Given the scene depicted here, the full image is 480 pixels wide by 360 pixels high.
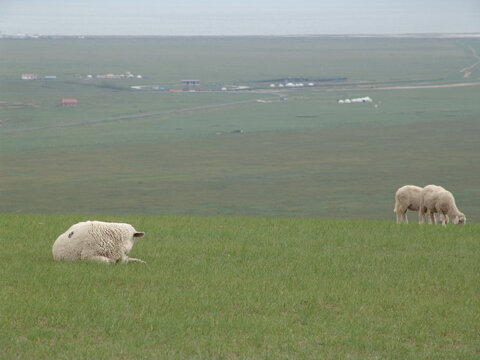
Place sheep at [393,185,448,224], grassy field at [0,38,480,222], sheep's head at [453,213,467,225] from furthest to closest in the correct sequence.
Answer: grassy field at [0,38,480,222]
sheep at [393,185,448,224]
sheep's head at [453,213,467,225]

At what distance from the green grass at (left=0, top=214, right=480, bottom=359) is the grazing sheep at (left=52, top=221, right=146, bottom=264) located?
32 centimetres

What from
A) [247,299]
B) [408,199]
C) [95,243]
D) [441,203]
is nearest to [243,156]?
[408,199]

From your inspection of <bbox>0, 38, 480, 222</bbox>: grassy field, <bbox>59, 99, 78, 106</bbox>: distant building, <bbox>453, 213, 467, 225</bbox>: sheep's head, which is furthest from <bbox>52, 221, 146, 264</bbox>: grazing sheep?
<bbox>59, 99, 78, 106</bbox>: distant building

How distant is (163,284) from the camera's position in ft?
33.0

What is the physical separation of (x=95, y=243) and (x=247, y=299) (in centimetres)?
292

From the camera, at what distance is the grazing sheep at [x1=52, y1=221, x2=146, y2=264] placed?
11.2 m

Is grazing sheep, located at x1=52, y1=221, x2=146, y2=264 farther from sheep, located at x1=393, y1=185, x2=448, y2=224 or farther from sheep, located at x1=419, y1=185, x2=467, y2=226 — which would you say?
sheep, located at x1=393, y1=185, x2=448, y2=224

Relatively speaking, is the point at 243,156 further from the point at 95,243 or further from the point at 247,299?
the point at 247,299

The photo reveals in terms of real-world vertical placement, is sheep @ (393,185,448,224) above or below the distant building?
above

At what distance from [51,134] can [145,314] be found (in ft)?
436

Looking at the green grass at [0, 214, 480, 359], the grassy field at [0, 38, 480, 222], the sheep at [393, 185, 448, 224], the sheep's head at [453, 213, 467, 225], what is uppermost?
the green grass at [0, 214, 480, 359]

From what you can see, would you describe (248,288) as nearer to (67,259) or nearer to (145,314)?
(145,314)

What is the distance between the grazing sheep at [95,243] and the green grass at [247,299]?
0.32 meters

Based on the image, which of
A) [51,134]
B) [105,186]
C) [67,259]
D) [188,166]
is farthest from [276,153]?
[67,259]
